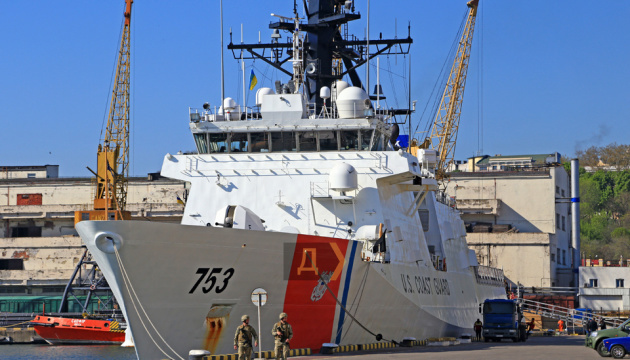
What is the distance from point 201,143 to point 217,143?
0.49 m

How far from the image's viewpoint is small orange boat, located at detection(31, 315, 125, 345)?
139 ft

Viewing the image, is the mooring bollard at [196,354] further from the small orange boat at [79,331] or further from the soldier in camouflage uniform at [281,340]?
the small orange boat at [79,331]

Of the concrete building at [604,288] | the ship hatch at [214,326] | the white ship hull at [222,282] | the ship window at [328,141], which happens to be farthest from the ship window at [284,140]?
the concrete building at [604,288]

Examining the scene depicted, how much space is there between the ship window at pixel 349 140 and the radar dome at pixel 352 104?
1.83 feet

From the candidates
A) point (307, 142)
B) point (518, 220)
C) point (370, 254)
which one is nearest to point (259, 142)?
point (307, 142)

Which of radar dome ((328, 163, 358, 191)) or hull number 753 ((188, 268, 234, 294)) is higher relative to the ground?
radar dome ((328, 163, 358, 191))

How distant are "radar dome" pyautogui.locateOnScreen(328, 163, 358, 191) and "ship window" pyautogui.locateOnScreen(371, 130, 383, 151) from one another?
210cm

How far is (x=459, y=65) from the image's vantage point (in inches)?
2190

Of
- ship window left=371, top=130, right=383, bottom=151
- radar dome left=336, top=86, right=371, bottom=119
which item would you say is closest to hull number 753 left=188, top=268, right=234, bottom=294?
ship window left=371, top=130, right=383, bottom=151

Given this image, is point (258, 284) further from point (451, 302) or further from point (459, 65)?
point (459, 65)

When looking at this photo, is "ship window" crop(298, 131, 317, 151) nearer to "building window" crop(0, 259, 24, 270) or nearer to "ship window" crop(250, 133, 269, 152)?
"ship window" crop(250, 133, 269, 152)

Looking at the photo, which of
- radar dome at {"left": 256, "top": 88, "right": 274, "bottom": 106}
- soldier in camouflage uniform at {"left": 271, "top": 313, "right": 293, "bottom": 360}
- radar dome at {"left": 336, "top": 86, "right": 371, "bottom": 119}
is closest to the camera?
soldier in camouflage uniform at {"left": 271, "top": 313, "right": 293, "bottom": 360}

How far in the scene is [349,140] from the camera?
24.2m

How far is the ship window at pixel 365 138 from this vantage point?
24.2 metres
